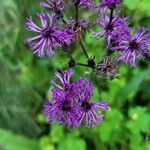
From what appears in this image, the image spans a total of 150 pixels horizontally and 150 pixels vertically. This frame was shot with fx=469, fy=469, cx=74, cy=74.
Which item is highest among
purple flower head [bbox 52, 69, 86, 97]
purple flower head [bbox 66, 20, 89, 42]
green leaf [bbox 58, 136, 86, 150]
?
purple flower head [bbox 66, 20, 89, 42]

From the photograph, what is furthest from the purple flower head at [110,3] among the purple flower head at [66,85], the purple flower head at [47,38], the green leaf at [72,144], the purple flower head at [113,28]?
the green leaf at [72,144]

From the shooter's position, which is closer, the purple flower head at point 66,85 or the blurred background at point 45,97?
the purple flower head at point 66,85

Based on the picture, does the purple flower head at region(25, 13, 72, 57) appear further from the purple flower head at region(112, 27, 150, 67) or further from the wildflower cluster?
→ the purple flower head at region(112, 27, 150, 67)

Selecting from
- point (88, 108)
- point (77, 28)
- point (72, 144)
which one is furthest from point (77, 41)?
point (72, 144)

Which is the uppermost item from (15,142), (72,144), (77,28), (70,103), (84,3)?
(84,3)

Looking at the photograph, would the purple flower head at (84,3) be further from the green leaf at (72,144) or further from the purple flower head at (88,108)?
the green leaf at (72,144)

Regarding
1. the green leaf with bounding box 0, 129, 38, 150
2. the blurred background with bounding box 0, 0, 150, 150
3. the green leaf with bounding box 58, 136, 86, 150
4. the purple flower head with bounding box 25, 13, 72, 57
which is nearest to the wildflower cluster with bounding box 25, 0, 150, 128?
the purple flower head with bounding box 25, 13, 72, 57

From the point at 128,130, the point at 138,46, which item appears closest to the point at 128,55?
the point at 138,46

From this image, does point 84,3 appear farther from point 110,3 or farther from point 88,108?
point 88,108
